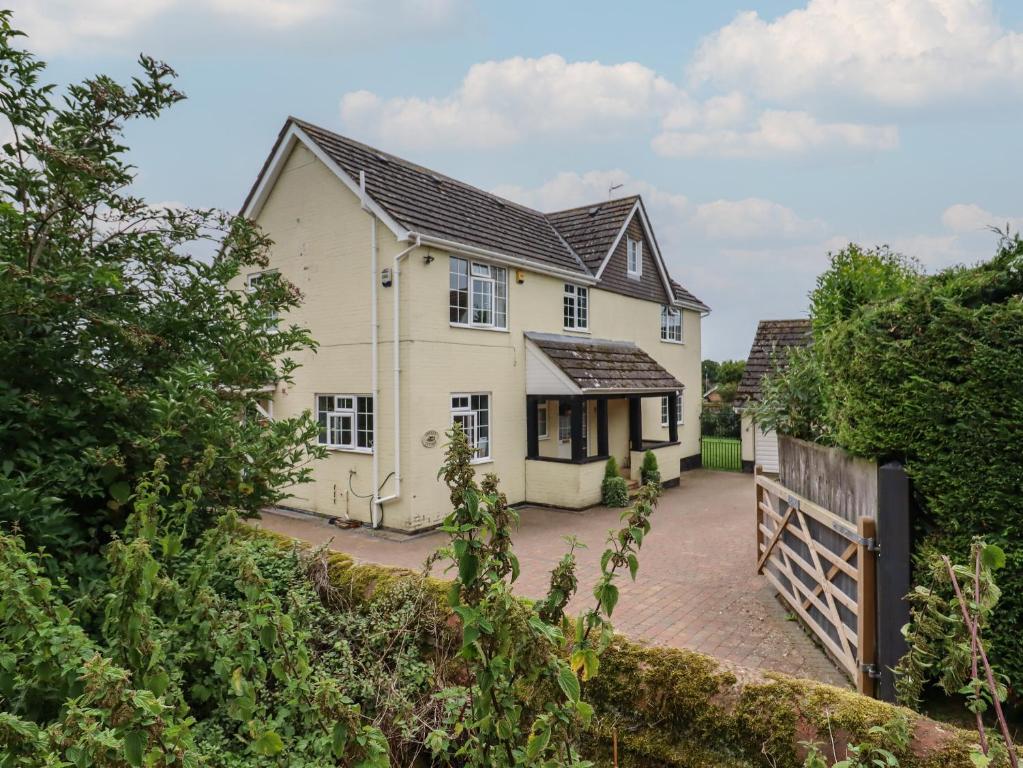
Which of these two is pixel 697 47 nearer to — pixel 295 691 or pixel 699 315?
pixel 295 691

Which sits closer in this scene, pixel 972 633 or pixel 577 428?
pixel 972 633

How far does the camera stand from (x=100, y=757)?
178 cm

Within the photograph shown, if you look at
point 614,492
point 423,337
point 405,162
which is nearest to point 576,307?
point 614,492

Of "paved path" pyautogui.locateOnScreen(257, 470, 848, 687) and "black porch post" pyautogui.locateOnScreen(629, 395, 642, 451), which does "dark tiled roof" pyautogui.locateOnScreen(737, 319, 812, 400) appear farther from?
"paved path" pyautogui.locateOnScreen(257, 470, 848, 687)

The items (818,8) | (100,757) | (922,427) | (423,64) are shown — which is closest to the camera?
(100,757)

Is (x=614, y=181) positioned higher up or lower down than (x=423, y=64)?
higher up

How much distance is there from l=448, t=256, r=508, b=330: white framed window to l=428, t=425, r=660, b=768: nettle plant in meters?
11.5

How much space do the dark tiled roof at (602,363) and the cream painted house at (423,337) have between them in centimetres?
6

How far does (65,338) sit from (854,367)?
6618 millimetres

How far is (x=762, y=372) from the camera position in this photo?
21781 millimetres

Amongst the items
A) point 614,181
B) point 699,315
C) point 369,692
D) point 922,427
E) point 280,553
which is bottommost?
point 369,692

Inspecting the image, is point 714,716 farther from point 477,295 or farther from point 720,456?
point 720,456

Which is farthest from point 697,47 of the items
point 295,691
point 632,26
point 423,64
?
point 295,691

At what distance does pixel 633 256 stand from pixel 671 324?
3.82m
